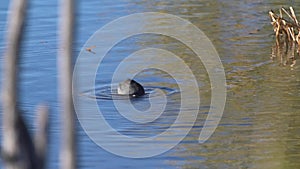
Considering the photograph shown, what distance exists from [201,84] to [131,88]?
0.96 metres

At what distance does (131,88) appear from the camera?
9.16 meters

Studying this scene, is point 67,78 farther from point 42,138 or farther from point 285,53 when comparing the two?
point 285,53

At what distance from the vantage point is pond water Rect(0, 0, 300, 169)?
290 inches

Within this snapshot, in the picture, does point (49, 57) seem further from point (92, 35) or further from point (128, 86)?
point (128, 86)

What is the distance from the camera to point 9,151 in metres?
2.13

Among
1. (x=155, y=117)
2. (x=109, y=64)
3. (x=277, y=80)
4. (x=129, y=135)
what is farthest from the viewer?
(x=109, y=64)

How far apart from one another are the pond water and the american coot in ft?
0.40

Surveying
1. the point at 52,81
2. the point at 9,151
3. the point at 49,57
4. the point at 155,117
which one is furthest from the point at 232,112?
the point at 9,151

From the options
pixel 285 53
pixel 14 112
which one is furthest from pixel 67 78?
pixel 285 53

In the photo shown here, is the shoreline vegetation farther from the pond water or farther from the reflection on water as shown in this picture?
the pond water

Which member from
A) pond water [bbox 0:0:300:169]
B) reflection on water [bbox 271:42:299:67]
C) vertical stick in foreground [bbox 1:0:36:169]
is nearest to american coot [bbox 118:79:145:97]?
pond water [bbox 0:0:300:169]

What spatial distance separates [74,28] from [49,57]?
897cm

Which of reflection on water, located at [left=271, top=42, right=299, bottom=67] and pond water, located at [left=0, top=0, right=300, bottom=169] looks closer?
pond water, located at [left=0, top=0, right=300, bottom=169]

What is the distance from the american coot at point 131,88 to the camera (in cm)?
916
